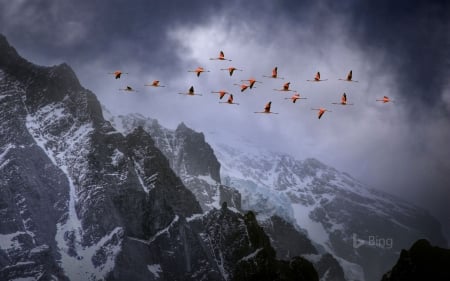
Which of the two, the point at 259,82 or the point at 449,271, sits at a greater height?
the point at 259,82

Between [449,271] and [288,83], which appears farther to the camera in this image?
[449,271]

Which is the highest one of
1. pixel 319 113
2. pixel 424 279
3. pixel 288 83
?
pixel 288 83

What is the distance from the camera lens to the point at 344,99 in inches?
3115

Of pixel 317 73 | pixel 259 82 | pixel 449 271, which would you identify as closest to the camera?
pixel 259 82

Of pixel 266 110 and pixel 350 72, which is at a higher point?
pixel 350 72

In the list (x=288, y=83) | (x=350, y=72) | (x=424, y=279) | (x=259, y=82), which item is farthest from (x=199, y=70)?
(x=424, y=279)

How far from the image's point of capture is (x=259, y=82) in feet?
248

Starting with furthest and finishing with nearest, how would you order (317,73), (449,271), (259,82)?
(449,271), (317,73), (259,82)

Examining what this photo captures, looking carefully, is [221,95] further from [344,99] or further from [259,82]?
[344,99]

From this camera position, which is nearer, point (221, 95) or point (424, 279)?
point (221, 95)

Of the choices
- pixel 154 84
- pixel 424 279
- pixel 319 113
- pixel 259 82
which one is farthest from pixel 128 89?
pixel 424 279

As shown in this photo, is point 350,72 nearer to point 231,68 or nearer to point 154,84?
point 231,68

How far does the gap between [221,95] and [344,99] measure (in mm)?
21294

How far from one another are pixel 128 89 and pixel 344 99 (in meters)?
37.1
